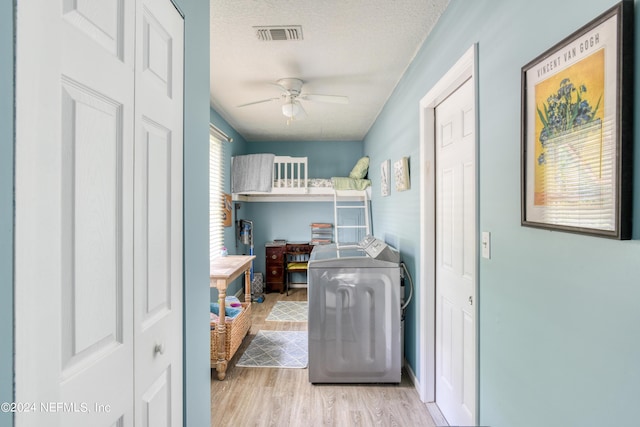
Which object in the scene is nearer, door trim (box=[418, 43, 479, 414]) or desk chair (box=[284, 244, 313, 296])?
door trim (box=[418, 43, 479, 414])

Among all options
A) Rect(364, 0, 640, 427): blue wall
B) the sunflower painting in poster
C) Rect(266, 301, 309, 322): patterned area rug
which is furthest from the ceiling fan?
Rect(266, 301, 309, 322): patterned area rug

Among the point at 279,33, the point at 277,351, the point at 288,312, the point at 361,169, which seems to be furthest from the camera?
the point at 361,169

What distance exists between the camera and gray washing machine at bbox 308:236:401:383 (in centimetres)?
251

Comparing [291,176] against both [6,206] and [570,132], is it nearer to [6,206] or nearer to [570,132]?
[570,132]

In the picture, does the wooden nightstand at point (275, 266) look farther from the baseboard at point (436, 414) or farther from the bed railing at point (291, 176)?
the baseboard at point (436, 414)

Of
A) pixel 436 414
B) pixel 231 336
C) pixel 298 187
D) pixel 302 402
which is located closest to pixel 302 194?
pixel 298 187

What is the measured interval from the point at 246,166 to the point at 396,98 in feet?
8.02

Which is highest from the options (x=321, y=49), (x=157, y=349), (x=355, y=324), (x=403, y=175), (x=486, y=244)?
(x=321, y=49)

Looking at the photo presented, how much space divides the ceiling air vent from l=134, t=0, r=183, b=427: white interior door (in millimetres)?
981

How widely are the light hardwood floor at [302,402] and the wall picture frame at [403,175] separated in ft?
5.19

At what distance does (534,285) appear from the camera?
1.06 meters

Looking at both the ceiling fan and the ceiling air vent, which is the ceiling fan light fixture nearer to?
the ceiling fan

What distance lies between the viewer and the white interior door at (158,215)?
93 cm

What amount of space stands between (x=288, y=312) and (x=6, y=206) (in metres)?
3.99
